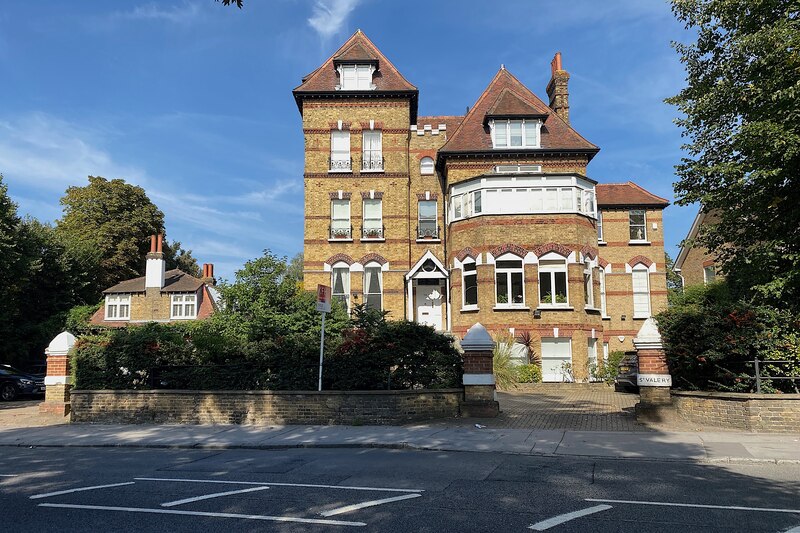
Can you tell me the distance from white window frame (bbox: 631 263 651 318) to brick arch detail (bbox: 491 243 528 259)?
835 cm

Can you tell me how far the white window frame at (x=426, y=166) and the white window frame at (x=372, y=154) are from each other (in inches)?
81.6

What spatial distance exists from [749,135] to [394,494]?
12877mm

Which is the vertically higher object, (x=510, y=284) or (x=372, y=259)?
(x=372, y=259)

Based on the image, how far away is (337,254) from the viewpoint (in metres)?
29.1

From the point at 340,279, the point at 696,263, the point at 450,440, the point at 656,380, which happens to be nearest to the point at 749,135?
the point at 656,380

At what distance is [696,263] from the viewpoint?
3700cm

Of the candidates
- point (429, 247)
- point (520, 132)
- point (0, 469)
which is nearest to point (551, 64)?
point (520, 132)

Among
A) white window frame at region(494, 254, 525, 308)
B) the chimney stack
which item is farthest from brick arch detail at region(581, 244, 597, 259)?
the chimney stack

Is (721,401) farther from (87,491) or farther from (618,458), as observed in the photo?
(87,491)

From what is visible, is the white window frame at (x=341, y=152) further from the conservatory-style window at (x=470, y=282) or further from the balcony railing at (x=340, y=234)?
the conservatory-style window at (x=470, y=282)

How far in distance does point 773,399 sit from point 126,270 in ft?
158

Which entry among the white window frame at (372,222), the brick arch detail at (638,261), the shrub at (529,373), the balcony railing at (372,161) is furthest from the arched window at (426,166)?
the brick arch detail at (638,261)

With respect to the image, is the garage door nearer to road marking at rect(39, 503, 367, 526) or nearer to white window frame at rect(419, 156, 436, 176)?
white window frame at rect(419, 156, 436, 176)

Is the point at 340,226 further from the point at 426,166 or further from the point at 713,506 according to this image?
the point at 713,506
